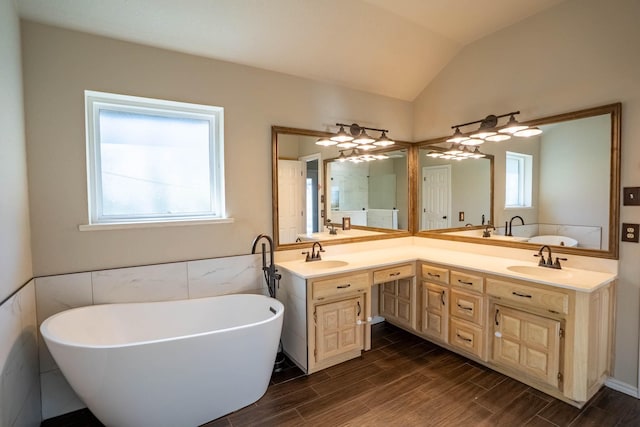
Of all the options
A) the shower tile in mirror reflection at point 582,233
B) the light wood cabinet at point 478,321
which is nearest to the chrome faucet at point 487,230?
the shower tile in mirror reflection at point 582,233

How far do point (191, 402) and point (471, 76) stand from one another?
11.7 ft

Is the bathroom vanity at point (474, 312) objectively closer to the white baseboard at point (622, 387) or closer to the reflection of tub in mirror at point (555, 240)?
the white baseboard at point (622, 387)

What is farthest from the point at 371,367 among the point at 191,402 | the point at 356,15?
the point at 356,15

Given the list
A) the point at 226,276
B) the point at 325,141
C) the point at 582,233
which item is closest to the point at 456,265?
the point at 582,233

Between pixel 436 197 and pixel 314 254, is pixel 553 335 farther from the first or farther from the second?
pixel 314 254

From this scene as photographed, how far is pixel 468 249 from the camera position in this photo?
3.24 meters

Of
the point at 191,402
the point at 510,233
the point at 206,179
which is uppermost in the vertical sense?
the point at 206,179

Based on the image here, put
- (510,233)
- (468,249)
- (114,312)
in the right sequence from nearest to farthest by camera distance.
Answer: (114,312) → (510,233) → (468,249)

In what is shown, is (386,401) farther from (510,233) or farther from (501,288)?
(510,233)

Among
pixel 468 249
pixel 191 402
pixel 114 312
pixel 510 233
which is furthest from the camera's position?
pixel 468 249

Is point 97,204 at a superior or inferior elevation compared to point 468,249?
superior

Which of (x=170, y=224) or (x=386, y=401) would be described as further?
(x=170, y=224)

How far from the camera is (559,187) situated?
8.52 ft

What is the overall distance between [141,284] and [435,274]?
2.44 m
